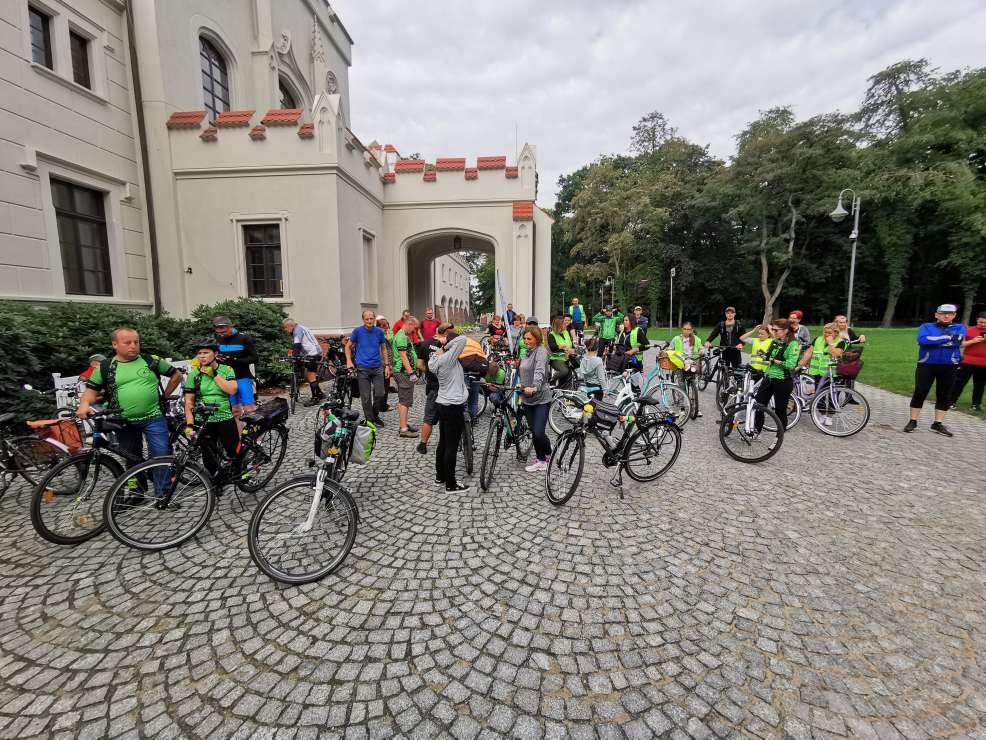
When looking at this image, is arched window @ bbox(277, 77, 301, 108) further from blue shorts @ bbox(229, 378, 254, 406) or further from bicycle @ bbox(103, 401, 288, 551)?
bicycle @ bbox(103, 401, 288, 551)

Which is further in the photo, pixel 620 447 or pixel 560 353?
pixel 560 353

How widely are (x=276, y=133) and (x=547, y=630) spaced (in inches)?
516

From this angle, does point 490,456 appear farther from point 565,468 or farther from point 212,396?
point 212,396

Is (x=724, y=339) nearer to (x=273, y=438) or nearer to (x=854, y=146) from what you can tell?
(x=273, y=438)

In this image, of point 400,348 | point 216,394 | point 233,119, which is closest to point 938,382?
point 400,348

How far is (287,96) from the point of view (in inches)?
633

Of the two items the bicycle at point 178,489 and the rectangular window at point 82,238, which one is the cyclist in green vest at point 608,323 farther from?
the rectangular window at point 82,238

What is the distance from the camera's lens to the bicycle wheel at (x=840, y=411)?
21.7 feet

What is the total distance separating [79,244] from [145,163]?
9.09ft

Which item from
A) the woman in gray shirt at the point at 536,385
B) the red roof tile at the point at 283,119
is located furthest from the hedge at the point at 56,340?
the woman in gray shirt at the point at 536,385

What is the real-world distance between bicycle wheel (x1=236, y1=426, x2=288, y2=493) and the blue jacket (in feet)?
29.5

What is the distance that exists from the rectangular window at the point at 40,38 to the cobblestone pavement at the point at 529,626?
31.3 ft

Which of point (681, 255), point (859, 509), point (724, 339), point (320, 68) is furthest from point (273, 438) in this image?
point (681, 255)

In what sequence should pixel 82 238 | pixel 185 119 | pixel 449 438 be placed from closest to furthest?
pixel 449 438 < pixel 82 238 < pixel 185 119
